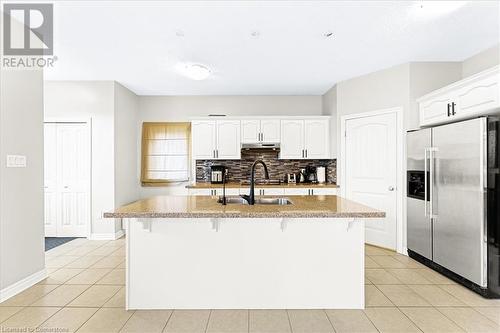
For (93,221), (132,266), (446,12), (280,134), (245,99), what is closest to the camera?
(132,266)

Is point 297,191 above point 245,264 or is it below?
above

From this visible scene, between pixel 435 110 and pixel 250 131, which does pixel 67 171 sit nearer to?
pixel 250 131

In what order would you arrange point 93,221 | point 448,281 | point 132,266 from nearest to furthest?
point 132,266, point 448,281, point 93,221

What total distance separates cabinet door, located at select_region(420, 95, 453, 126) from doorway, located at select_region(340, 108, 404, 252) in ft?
1.09

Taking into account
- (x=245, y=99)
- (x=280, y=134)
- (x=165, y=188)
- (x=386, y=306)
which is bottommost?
(x=386, y=306)

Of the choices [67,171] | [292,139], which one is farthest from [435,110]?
[67,171]

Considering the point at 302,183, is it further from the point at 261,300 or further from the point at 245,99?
the point at 261,300

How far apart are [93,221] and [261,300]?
346 cm

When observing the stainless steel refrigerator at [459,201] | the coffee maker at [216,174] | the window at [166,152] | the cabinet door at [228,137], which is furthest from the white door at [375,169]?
the window at [166,152]

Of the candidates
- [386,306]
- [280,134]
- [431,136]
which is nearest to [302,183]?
[280,134]

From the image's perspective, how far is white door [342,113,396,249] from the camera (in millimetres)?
4062

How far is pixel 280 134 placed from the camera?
5176mm

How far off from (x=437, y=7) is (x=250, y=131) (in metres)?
3.21

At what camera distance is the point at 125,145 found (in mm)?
5051
